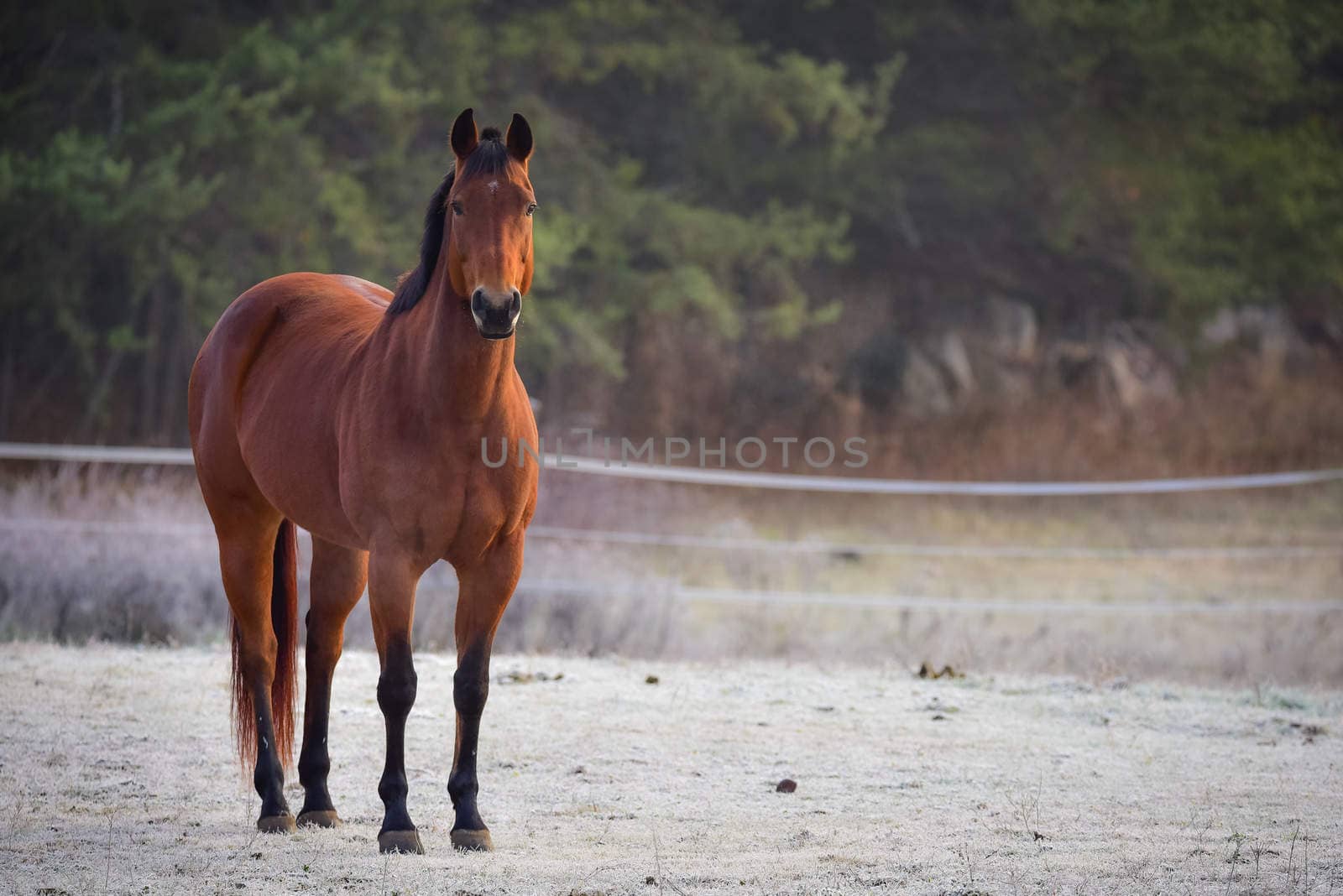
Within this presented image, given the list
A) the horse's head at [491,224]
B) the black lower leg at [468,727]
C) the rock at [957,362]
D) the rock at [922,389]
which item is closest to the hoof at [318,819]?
the black lower leg at [468,727]

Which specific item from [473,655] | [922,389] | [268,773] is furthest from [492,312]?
[922,389]

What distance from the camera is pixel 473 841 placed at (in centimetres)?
403

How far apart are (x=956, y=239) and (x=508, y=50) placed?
305 inches

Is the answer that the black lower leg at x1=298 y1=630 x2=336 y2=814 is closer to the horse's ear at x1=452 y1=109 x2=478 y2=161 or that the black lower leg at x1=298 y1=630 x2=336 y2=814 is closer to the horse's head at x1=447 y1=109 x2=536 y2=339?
the horse's head at x1=447 y1=109 x2=536 y2=339

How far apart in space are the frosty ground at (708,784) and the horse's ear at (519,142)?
77.9 inches

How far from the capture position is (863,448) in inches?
798

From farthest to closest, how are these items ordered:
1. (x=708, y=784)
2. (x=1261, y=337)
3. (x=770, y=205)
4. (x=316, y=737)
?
(x=1261, y=337) < (x=770, y=205) < (x=708, y=784) < (x=316, y=737)

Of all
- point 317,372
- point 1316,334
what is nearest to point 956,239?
point 1316,334

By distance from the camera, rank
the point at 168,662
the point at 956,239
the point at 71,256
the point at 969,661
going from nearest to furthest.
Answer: the point at 168,662
the point at 969,661
the point at 71,256
the point at 956,239

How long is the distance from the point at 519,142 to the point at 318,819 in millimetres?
2150

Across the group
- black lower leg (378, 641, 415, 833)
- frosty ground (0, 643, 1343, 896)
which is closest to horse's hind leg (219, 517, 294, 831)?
frosty ground (0, 643, 1343, 896)

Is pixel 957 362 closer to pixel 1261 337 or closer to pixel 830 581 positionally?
pixel 1261 337

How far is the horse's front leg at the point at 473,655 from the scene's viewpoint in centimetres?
407

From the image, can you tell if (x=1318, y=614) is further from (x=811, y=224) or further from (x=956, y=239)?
(x=956, y=239)
